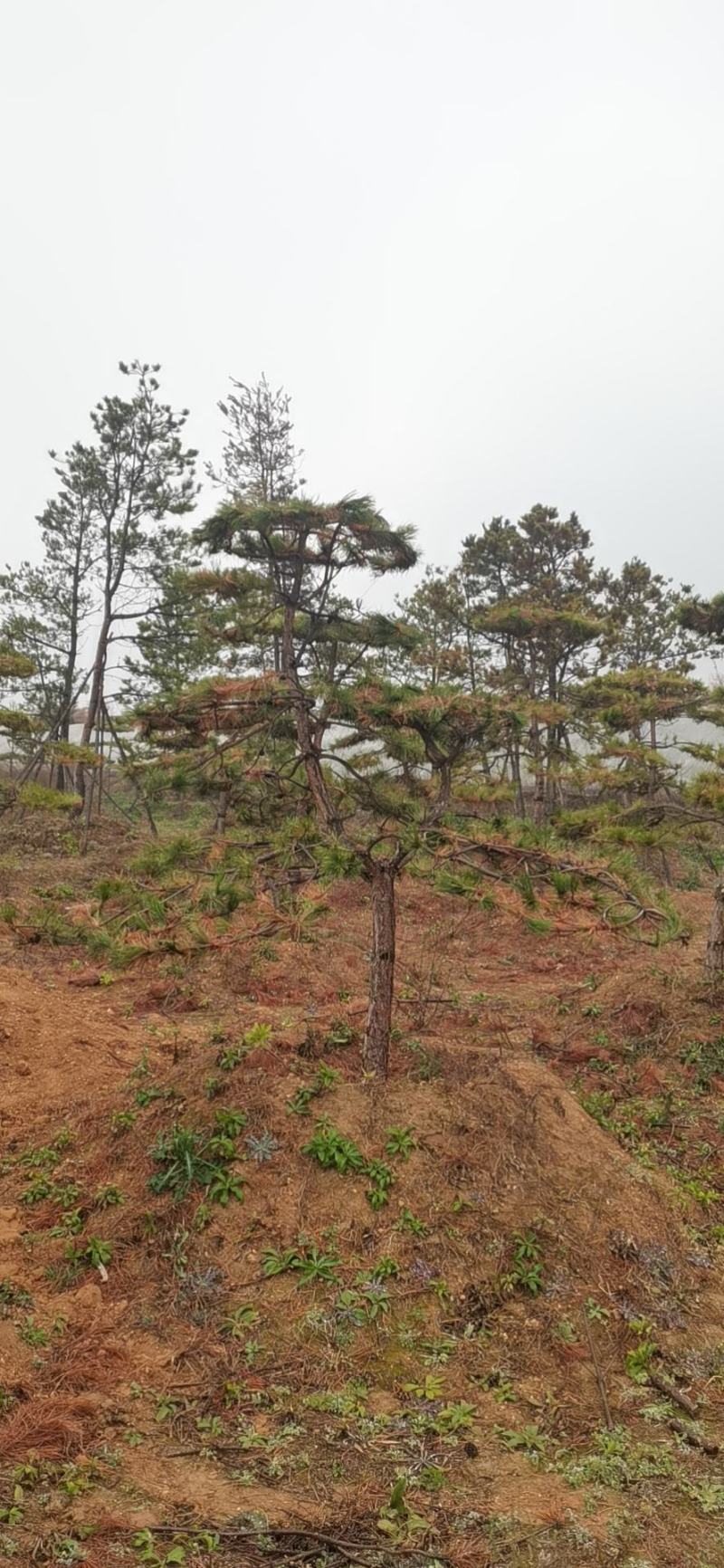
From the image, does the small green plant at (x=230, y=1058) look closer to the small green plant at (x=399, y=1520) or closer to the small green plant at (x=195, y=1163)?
the small green plant at (x=195, y=1163)

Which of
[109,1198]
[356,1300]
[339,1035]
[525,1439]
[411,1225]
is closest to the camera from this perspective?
[525,1439]

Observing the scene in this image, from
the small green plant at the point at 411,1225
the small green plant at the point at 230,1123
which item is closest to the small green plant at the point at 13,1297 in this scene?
the small green plant at the point at 230,1123

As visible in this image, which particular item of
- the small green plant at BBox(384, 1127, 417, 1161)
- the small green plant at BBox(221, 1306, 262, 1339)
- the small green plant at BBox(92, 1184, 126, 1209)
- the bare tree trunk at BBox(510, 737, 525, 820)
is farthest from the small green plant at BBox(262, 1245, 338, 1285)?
the bare tree trunk at BBox(510, 737, 525, 820)

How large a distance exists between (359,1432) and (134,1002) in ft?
22.0

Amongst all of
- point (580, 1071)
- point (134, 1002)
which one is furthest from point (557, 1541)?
Answer: point (134, 1002)

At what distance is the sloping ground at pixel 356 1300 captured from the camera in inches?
124

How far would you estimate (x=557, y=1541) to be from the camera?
3.02m

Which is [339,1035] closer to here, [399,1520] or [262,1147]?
[262,1147]

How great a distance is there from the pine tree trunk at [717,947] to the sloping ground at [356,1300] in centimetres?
207

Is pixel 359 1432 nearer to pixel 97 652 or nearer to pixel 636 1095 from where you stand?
pixel 636 1095

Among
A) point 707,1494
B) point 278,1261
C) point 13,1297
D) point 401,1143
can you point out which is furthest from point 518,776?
point 707,1494

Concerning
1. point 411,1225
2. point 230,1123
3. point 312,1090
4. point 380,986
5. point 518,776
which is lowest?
point 411,1225

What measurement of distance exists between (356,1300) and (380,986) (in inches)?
87.8

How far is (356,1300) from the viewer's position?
14.5 ft
